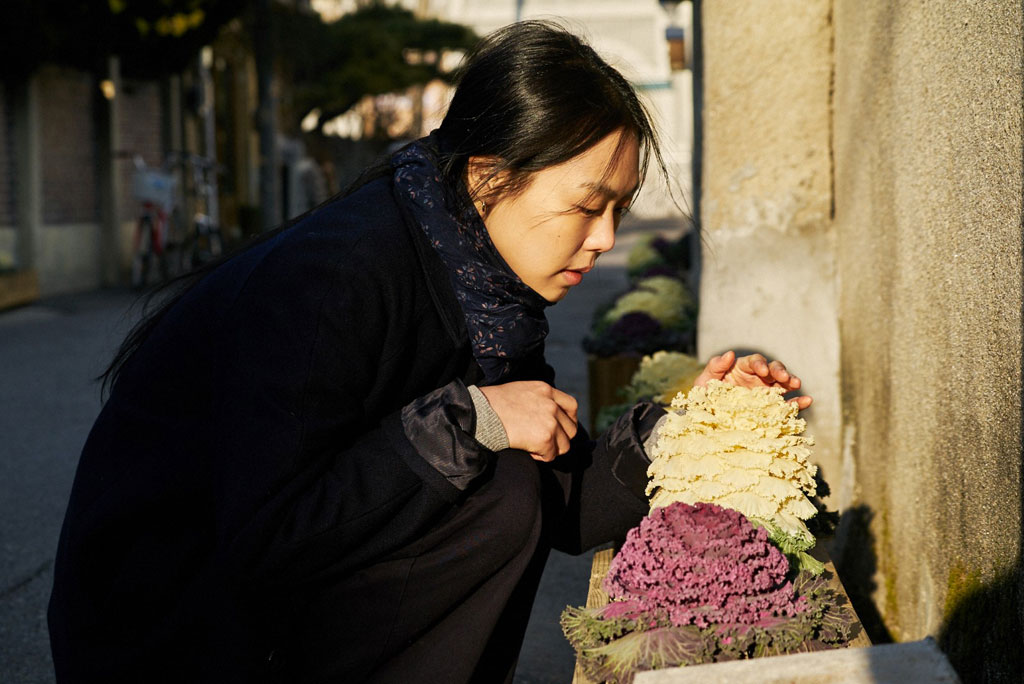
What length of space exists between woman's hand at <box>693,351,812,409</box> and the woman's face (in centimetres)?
40

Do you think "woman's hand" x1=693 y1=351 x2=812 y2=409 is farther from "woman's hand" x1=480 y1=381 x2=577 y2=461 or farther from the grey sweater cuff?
the grey sweater cuff

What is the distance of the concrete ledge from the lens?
1.50 meters

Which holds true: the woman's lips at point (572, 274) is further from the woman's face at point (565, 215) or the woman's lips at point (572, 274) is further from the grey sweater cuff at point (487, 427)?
the grey sweater cuff at point (487, 427)

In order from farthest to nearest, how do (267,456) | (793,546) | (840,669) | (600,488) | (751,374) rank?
(600,488), (751,374), (793,546), (267,456), (840,669)

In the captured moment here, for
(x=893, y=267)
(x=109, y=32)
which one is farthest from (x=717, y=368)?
(x=109, y=32)

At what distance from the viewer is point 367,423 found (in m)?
2.07

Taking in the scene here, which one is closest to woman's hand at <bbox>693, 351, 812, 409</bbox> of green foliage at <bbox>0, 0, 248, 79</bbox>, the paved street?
the paved street

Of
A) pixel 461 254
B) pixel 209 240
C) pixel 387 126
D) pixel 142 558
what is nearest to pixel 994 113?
pixel 461 254

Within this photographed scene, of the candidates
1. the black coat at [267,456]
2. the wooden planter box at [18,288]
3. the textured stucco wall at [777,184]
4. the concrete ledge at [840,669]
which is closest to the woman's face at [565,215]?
the black coat at [267,456]

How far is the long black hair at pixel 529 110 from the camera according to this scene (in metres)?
2.06

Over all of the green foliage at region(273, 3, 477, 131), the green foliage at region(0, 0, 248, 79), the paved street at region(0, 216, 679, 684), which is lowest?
the paved street at region(0, 216, 679, 684)

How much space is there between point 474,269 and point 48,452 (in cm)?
408

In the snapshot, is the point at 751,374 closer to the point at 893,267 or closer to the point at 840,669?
the point at 893,267

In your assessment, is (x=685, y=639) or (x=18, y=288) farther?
(x=18, y=288)
